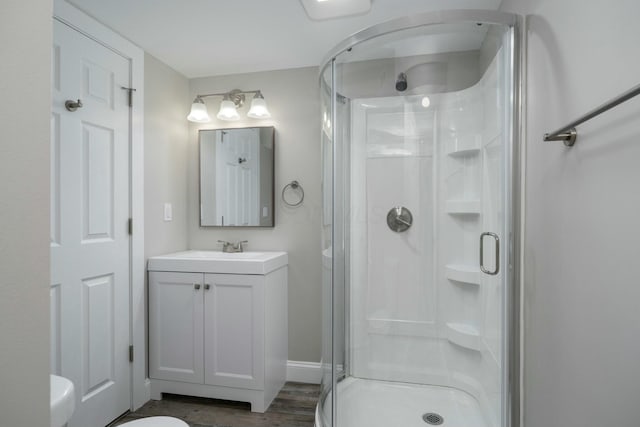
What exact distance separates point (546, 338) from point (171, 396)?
2.26m

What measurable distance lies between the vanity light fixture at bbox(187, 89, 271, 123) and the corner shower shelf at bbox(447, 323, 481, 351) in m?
1.88

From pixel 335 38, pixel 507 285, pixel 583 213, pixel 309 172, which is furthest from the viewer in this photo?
pixel 309 172

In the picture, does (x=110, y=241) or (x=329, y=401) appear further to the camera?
(x=110, y=241)

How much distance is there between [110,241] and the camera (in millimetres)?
2074

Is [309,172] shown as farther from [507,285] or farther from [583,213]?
[583,213]

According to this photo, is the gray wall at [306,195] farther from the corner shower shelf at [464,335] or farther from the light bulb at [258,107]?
the corner shower shelf at [464,335]

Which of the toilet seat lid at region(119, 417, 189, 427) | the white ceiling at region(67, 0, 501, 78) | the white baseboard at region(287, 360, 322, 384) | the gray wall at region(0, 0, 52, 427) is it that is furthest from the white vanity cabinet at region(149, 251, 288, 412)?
the gray wall at region(0, 0, 52, 427)

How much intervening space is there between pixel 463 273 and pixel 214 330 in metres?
1.54

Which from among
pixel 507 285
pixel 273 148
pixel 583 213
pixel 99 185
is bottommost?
pixel 507 285

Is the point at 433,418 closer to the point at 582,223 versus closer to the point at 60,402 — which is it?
the point at 582,223

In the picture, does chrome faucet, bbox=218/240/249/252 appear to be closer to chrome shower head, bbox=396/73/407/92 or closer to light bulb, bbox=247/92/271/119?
light bulb, bbox=247/92/271/119

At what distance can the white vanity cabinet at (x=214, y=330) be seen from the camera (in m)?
2.18

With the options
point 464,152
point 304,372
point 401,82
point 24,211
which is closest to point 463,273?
point 464,152

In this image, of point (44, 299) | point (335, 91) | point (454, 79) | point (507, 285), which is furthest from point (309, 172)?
point (44, 299)
